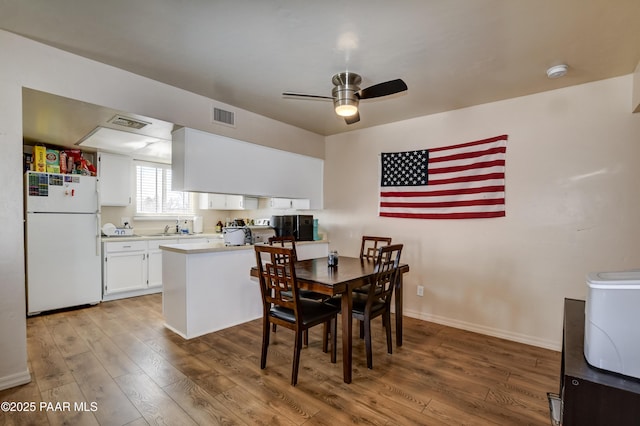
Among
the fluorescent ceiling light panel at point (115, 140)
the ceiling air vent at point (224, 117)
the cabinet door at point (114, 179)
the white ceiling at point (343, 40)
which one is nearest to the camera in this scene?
the white ceiling at point (343, 40)

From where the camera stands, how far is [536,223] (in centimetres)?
294

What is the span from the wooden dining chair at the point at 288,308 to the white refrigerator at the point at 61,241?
302 centimetres

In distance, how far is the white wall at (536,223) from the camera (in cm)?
259

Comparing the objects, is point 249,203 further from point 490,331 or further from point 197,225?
point 490,331

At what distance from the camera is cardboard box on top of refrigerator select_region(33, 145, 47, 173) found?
3748mm

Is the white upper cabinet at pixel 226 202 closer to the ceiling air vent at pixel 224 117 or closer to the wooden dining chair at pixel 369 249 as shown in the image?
the ceiling air vent at pixel 224 117

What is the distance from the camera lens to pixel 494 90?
2885 millimetres

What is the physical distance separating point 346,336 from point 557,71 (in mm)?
2693

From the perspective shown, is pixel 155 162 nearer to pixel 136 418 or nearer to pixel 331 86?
pixel 331 86

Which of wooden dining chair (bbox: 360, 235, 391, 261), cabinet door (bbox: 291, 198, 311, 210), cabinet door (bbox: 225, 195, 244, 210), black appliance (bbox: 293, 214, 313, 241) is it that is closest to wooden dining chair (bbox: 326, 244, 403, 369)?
wooden dining chair (bbox: 360, 235, 391, 261)

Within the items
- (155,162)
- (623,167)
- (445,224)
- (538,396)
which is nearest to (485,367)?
(538,396)

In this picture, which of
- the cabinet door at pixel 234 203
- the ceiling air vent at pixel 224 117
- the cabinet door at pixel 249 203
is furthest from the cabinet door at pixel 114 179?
the ceiling air vent at pixel 224 117

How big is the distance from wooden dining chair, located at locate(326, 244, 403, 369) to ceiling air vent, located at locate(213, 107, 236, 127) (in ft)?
7.17

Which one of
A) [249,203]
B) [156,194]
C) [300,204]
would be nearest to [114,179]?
[156,194]
